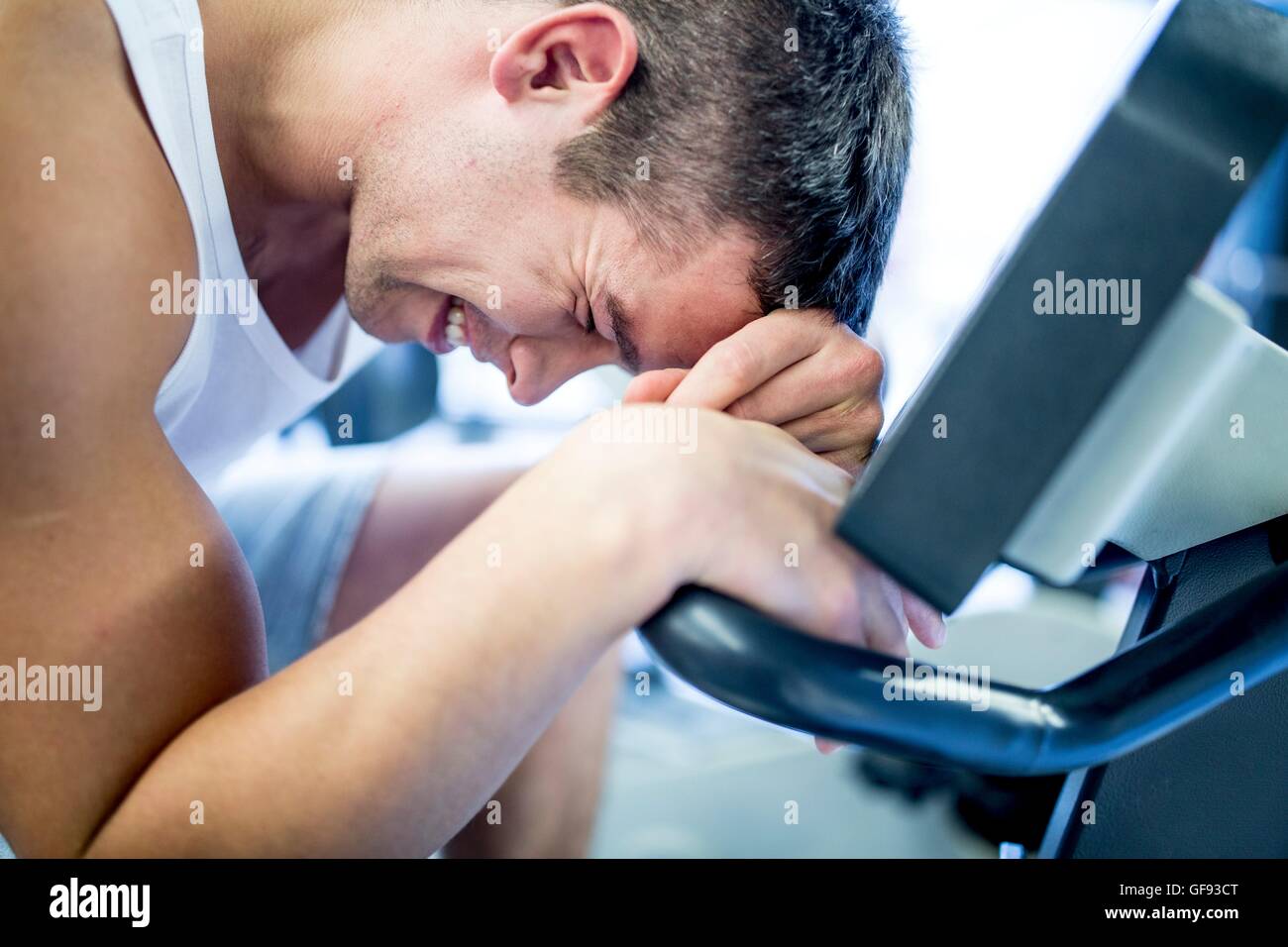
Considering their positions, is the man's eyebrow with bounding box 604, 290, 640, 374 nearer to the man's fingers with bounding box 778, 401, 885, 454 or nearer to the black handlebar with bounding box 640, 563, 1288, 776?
the man's fingers with bounding box 778, 401, 885, 454

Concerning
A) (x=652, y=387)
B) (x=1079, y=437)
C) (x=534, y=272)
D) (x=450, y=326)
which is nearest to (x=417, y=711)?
(x=652, y=387)

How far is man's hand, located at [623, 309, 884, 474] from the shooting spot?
2.14 ft

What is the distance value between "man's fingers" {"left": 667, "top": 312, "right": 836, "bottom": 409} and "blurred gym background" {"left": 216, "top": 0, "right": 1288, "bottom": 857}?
19 cm

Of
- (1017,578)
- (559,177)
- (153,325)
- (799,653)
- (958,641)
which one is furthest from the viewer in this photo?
(1017,578)

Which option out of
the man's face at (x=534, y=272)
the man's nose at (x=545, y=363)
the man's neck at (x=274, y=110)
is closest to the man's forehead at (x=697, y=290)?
the man's face at (x=534, y=272)

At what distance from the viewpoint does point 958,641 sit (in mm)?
1415

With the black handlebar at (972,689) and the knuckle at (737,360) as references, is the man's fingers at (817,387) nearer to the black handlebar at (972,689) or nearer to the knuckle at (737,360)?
the knuckle at (737,360)

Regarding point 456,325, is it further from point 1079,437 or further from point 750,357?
point 1079,437

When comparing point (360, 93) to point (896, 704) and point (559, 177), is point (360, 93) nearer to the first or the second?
point (559, 177)

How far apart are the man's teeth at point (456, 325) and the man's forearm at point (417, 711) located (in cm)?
48

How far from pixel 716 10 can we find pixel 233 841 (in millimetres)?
691

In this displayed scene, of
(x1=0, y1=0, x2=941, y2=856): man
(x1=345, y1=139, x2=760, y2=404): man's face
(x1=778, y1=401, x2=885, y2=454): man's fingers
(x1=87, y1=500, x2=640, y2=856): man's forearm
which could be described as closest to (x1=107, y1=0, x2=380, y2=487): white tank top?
(x1=0, y1=0, x2=941, y2=856): man

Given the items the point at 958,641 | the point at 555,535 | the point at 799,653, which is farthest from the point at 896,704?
the point at 958,641

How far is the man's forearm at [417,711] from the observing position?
489mm
